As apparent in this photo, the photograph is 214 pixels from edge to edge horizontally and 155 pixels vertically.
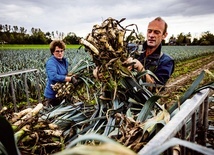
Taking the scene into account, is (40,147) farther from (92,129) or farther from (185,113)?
(185,113)

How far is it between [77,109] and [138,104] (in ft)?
1.57

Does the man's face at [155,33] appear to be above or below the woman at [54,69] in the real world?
above

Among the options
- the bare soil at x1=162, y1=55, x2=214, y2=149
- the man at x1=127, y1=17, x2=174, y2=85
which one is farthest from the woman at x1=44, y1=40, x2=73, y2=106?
the bare soil at x1=162, y1=55, x2=214, y2=149

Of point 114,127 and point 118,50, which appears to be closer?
point 114,127

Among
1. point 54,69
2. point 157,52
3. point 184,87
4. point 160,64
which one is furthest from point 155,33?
point 184,87

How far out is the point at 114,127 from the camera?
1521 millimetres

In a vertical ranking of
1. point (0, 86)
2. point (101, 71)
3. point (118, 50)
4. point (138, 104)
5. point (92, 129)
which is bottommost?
point (0, 86)

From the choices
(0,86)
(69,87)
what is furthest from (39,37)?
(69,87)

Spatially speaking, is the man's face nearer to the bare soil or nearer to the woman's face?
A: the bare soil

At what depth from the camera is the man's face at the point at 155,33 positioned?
2.47 meters

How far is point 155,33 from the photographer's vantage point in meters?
2.49

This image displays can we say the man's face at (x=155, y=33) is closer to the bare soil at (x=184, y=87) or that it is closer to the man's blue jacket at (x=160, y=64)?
the man's blue jacket at (x=160, y=64)

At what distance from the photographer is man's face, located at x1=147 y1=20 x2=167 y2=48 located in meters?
2.47

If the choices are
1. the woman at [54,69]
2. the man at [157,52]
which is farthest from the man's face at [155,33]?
the woman at [54,69]
